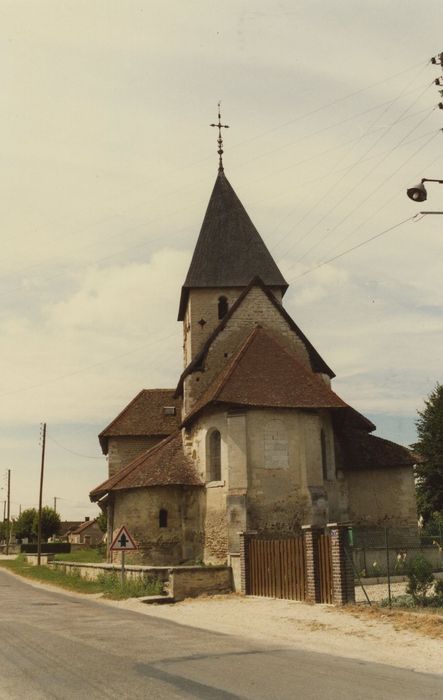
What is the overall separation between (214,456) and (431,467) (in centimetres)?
1812

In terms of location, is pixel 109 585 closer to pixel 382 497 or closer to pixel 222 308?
pixel 382 497

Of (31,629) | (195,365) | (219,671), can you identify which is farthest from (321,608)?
(195,365)

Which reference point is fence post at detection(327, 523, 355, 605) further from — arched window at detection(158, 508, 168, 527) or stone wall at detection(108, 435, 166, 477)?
stone wall at detection(108, 435, 166, 477)

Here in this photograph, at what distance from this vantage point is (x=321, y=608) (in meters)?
15.4

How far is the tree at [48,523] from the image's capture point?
249 ft

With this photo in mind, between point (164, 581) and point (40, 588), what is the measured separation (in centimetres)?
729

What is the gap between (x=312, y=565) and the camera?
16.6 meters

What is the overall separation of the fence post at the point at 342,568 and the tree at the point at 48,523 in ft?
215

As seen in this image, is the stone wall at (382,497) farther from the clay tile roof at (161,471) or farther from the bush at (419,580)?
the bush at (419,580)

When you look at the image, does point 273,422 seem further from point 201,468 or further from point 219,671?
point 219,671

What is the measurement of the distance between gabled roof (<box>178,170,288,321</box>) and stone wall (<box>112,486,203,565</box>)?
11831mm

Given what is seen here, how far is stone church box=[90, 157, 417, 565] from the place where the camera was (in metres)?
24.4

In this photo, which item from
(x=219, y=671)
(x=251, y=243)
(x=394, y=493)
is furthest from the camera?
(x=251, y=243)

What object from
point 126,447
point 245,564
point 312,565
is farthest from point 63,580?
point 312,565
